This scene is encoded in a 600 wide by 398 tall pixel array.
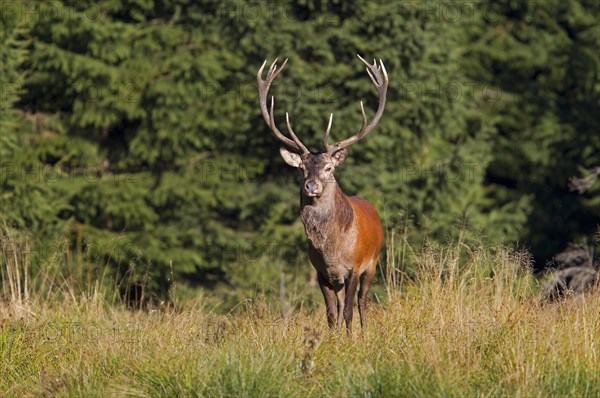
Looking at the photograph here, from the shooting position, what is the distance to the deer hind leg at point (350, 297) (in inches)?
333

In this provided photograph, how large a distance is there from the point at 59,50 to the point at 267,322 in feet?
38.3

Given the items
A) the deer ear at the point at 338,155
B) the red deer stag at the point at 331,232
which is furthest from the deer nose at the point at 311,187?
the deer ear at the point at 338,155

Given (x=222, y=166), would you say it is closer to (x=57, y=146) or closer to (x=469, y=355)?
(x=57, y=146)

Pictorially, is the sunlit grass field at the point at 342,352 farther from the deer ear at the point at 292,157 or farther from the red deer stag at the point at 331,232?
the deer ear at the point at 292,157

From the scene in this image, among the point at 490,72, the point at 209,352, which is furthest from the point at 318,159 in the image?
the point at 490,72

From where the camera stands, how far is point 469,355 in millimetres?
6441

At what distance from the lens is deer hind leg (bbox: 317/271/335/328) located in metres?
8.52

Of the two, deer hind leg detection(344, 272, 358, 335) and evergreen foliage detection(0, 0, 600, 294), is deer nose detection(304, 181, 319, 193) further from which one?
evergreen foliage detection(0, 0, 600, 294)

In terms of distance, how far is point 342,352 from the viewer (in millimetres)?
6902

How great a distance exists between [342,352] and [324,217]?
6.16ft

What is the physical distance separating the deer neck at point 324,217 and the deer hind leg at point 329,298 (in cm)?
Answer: 34

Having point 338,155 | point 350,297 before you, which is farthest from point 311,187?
point 350,297

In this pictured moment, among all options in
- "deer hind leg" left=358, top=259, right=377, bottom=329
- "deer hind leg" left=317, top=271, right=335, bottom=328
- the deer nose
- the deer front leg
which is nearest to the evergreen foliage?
"deer hind leg" left=358, top=259, right=377, bottom=329

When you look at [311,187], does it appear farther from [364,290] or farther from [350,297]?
[364,290]
